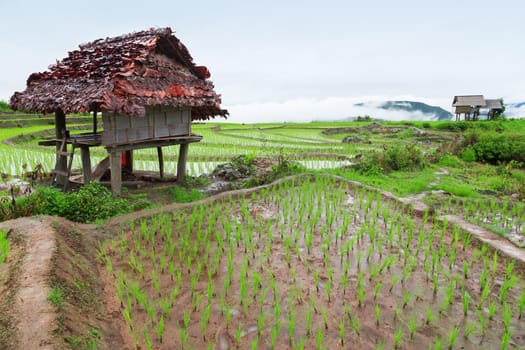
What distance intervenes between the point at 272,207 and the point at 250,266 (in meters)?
2.27

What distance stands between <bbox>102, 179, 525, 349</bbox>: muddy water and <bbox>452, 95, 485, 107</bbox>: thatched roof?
29.8 metres

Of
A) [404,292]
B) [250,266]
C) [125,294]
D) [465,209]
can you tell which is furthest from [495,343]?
[465,209]

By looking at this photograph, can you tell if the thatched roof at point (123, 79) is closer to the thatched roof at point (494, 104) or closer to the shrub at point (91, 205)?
the shrub at point (91, 205)

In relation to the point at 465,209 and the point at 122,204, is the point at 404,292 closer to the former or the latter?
the point at 465,209

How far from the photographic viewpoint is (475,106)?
31125 mm

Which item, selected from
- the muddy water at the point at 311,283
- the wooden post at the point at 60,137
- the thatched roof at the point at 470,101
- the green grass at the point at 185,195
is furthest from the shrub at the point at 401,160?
the thatched roof at the point at 470,101

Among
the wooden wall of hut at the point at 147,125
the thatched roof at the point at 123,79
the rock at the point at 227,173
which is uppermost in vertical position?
the thatched roof at the point at 123,79

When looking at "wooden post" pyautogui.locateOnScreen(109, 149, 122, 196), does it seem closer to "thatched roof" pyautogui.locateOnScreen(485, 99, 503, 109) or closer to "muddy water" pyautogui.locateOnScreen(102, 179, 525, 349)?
"muddy water" pyautogui.locateOnScreen(102, 179, 525, 349)

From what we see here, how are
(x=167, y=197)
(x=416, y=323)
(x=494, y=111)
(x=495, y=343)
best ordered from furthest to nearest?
(x=494, y=111)
(x=167, y=197)
(x=416, y=323)
(x=495, y=343)

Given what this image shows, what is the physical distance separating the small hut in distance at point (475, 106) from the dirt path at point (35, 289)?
3365cm

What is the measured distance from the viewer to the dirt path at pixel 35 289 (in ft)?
9.47

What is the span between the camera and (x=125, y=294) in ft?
13.0

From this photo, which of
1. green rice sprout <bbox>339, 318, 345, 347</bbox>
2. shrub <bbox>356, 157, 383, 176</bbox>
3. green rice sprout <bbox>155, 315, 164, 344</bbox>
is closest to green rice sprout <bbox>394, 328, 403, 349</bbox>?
green rice sprout <bbox>339, 318, 345, 347</bbox>

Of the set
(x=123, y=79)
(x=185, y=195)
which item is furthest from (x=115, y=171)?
(x=123, y=79)
